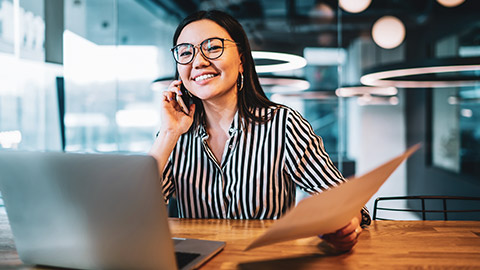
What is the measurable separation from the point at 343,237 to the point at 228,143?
67 cm

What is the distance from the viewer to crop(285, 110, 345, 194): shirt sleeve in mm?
1333

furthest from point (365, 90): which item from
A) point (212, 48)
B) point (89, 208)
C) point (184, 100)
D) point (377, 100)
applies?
point (89, 208)

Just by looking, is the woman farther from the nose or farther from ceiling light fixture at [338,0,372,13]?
ceiling light fixture at [338,0,372,13]

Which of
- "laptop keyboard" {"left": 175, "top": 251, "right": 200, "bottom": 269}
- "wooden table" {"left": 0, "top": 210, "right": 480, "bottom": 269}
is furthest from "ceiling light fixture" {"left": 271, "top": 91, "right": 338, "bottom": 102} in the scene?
"laptop keyboard" {"left": 175, "top": 251, "right": 200, "bottom": 269}

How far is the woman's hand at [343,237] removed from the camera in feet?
2.90

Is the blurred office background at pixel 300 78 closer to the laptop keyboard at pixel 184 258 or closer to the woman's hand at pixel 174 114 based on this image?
the woman's hand at pixel 174 114

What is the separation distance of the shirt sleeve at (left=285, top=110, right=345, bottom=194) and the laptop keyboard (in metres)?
0.60

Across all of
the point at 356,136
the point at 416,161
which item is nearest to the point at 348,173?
the point at 356,136

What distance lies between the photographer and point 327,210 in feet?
2.38

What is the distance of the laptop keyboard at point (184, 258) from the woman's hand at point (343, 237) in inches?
12.0

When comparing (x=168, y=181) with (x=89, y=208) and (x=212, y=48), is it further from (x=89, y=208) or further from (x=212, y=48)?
(x=89, y=208)

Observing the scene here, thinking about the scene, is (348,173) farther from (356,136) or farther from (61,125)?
(61,125)

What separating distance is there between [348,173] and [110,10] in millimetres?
3757

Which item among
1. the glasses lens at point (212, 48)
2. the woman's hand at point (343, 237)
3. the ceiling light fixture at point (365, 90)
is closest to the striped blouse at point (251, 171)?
the glasses lens at point (212, 48)
